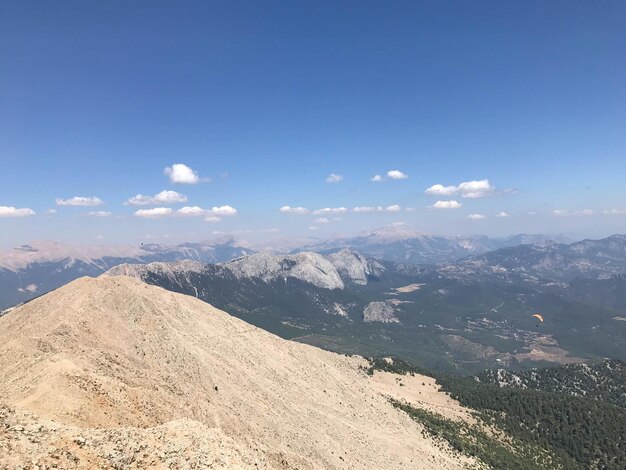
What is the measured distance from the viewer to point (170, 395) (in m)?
76.0

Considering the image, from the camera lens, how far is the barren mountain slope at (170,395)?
4744cm

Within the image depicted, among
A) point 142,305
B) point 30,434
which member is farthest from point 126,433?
point 142,305

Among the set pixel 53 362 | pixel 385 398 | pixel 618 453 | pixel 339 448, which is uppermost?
pixel 53 362

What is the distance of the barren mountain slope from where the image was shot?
1868 inches

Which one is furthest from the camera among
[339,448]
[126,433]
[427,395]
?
[427,395]

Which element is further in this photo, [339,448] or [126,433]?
[339,448]

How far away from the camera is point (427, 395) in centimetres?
19500

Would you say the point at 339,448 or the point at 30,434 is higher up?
the point at 30,434

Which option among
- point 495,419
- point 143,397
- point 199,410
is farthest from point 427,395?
point 143,397

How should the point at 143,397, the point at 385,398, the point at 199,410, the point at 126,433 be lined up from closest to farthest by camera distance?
the point at 126,433 < the point at 143,397 < the point at 199,410 < the point at 385,398

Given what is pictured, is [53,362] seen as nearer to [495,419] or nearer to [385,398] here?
[385,398]

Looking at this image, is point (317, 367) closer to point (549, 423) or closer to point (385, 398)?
point (385, 398)

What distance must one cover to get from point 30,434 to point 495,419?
18380 centimetres

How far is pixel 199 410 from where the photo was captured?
76562 millimetres
